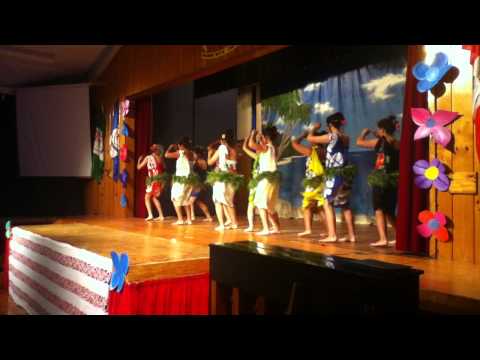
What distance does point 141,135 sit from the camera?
786 cm

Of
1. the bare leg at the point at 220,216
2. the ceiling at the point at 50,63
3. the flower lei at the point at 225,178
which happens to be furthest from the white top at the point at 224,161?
the ceiling at the point at 50,63

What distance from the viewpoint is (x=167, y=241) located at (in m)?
4.05

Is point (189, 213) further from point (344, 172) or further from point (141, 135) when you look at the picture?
point (344, 172)

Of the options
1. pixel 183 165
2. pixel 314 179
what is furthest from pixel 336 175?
pixel 183 165

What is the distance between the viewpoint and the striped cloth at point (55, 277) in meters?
3.17

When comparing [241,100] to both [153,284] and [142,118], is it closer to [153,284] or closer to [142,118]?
[142,118]

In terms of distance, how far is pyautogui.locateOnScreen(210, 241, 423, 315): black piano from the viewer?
5.45 feet

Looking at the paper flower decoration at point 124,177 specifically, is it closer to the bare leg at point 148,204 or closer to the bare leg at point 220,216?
the bare leg at point 148,204

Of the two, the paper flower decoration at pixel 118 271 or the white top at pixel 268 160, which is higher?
the white top at pixel 268 160

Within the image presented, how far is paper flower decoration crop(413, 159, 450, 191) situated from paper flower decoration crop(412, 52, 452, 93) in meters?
0.57

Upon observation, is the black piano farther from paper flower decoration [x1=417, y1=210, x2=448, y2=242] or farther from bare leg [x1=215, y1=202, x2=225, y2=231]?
bare leg [x1=215, y1=202, x2=225, y2=231]

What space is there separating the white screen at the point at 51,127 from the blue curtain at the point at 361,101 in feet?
15.1

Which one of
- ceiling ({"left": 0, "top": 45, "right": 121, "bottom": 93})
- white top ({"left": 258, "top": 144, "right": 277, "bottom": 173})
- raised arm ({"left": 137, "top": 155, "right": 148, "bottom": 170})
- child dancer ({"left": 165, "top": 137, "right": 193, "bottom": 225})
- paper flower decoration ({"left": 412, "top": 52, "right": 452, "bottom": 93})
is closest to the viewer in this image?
paper flower decoration ({"left": 412, "top": 52, "right": 452, "bottom": 93})

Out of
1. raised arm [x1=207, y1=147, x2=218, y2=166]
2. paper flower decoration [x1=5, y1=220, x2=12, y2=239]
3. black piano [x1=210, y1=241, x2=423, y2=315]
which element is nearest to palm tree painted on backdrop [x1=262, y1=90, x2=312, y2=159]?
raised arm [x1=207, y1=147, x2=218, y2=166]
